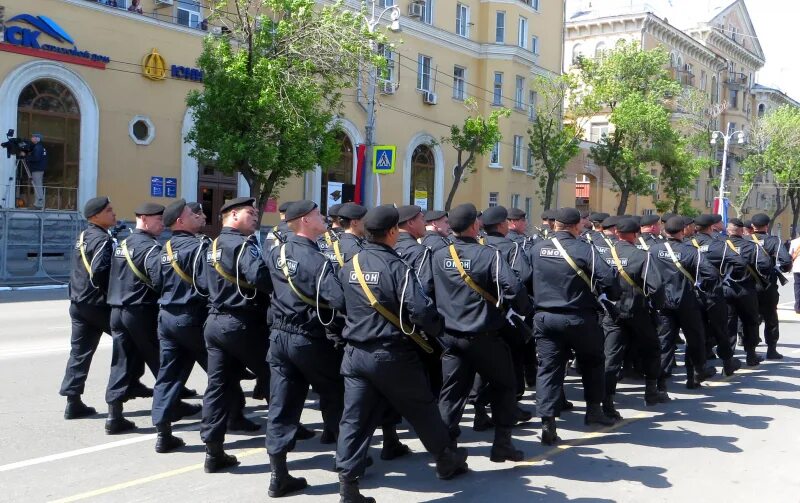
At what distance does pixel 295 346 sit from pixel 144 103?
20.4 m

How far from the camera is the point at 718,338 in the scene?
9891 mm

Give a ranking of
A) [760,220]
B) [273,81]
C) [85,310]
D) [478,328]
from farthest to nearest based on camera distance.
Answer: [273,81]
[760,220]
[85,310]
[478,328]

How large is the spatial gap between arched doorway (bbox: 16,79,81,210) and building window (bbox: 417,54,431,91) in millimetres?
15303

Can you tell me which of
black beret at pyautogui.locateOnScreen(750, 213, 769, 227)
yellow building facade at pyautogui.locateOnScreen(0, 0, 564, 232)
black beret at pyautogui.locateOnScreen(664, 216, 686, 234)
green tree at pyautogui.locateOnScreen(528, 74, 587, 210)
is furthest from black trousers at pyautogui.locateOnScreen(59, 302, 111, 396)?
green tree at pyautogui.locateOnScreen(528, 74, 587, 210)

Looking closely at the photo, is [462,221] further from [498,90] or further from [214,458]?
[498,90]

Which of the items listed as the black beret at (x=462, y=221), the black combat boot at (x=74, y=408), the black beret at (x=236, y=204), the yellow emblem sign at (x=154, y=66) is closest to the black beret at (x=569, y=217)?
the black beret at (x=462, y=221)

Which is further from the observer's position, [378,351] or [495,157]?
[495,157]

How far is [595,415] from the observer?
7.30m

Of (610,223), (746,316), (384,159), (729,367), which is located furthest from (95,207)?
(384,159)

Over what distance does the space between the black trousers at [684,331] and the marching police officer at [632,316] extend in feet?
2.27

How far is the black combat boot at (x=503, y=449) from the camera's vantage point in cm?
621

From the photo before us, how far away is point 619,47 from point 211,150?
2487cm

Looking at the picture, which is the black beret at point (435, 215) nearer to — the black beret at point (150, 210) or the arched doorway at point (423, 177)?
the black beret at point (150, 210)

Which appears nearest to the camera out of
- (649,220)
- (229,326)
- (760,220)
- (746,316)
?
(229,326)
